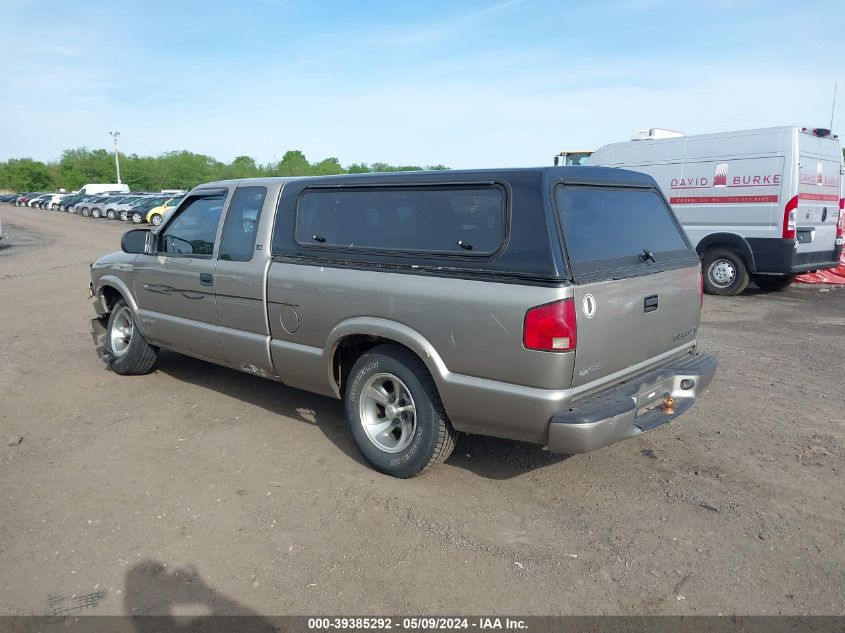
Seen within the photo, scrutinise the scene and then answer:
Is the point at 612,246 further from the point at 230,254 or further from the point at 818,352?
the point at 818,352

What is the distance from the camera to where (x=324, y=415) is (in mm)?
5270

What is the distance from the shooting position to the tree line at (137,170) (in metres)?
99.8

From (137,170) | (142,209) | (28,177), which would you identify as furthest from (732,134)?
(28,177)

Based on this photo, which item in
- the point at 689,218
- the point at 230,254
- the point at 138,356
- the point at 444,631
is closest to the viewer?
the point at 444,631

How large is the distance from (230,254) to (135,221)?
35479mm

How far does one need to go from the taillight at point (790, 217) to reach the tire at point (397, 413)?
8.45 meters

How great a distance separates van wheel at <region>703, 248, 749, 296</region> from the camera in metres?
10.9

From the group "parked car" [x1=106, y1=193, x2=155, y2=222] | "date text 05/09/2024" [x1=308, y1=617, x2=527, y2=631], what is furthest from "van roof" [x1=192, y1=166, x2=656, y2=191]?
"parked car" [x1=106, y1=193, x2=155, y2=222]

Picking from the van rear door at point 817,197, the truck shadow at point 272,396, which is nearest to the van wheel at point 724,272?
the van rear door at point 817,197

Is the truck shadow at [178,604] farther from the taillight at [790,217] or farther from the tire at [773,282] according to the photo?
the tire at [773,282]

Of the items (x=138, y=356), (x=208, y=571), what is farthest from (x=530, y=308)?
(x=138, y=356)

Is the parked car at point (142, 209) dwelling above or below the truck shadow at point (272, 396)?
above

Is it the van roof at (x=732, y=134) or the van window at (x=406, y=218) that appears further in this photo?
the van roof at (x=732, y=134)

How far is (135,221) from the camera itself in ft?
121
